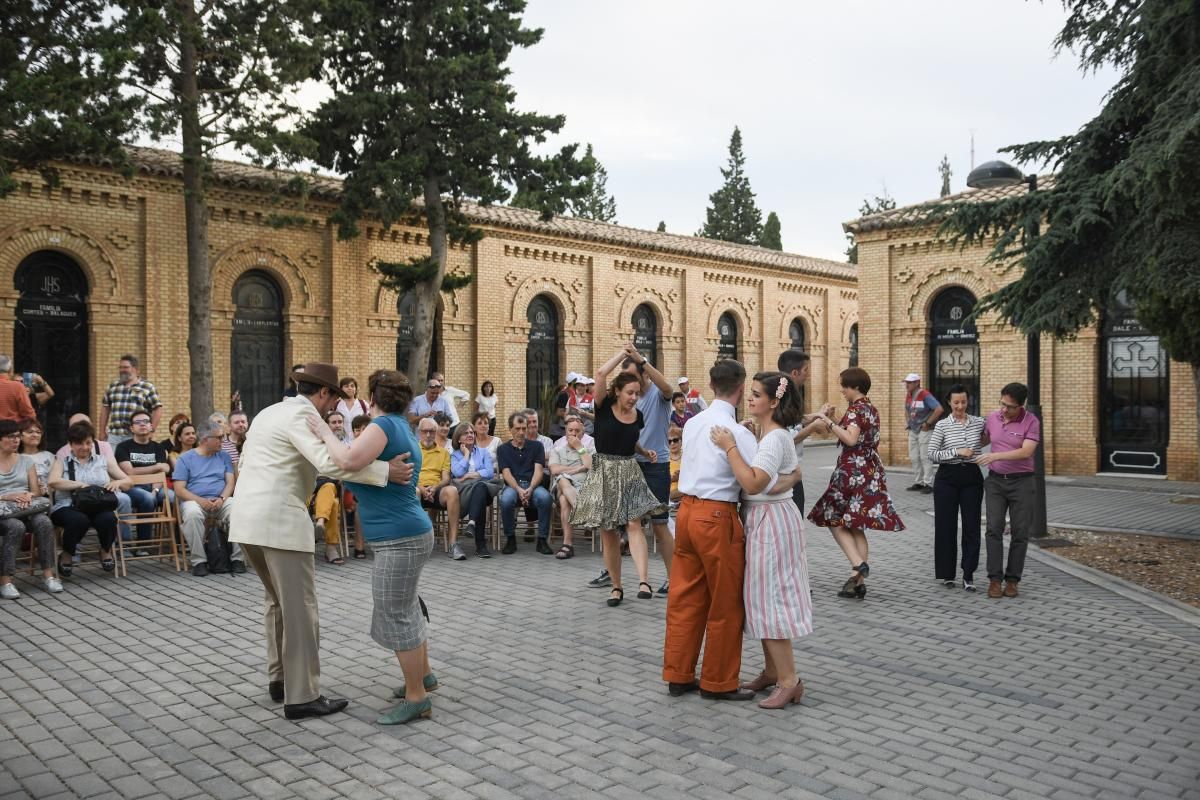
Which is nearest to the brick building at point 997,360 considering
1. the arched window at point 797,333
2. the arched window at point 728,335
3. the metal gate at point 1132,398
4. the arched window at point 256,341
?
the metal gate at point 1132,398

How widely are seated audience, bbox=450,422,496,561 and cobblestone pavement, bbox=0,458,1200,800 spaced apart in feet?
7.18

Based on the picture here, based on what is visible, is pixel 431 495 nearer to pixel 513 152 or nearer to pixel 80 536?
pixel 80 536

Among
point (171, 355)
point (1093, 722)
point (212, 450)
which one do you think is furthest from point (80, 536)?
point (171, 355)

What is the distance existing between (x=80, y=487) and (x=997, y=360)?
61.9 ft

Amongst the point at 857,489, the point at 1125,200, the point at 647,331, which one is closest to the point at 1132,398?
the point at 1125,200

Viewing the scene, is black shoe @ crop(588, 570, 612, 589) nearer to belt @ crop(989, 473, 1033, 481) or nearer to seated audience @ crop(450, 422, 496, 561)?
seated audience @ crop(450, 422, 496, 561)

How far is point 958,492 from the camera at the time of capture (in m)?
8.81

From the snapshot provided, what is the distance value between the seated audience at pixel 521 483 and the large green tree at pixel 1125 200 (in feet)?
21.4

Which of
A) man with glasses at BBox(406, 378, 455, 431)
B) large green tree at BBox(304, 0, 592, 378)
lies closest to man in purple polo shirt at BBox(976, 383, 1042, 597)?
man with glasses at BBox(406, 378, 455, 431)

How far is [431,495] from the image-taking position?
11000mm

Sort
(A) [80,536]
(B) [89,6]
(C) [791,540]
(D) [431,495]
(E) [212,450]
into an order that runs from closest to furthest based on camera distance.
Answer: (C) [791,540], (A) [80,536], (E) [212,450], (D) [431,495], (B) [89,6]

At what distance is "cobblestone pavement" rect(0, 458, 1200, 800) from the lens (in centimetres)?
445

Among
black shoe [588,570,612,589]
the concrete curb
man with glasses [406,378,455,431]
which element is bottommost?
the concrete curb

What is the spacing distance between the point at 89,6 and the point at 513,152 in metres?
8.73
